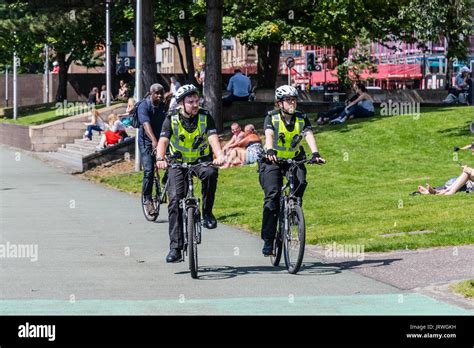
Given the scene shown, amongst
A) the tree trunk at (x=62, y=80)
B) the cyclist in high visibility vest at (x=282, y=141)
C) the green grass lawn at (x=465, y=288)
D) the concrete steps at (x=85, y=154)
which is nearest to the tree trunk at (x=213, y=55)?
the concrete steps at (x=85, y=154)

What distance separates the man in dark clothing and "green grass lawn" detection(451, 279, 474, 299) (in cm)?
773

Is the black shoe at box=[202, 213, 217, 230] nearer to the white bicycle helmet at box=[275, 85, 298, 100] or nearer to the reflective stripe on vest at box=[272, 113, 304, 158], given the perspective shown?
the reflective stripe on vest at box=[272, 113, 304, 158]

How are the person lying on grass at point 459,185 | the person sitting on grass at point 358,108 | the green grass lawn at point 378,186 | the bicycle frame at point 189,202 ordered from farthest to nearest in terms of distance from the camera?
the person sitting on grass at point 358,108
the person lying on grass at point 459,185
the green grass lawn at point 378,186
the bicycle frame at point 189,202

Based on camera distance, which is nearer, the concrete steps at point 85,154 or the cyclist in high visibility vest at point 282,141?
the cyclist in high visibility vest at point 282,141

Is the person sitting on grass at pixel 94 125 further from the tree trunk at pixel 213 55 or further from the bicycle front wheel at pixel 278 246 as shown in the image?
the bicycle front wheel at pixel 278 246

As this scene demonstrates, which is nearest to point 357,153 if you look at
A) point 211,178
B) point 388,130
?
point 388,130

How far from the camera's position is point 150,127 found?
58.1 feet

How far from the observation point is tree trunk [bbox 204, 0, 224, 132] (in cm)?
3142

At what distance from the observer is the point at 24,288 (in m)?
11.0

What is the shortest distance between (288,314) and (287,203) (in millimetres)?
2842

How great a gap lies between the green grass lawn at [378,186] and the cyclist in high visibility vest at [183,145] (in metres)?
2.41

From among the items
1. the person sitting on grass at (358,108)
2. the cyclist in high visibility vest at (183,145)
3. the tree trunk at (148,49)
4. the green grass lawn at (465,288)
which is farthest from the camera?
the tree trunk at (148,49)

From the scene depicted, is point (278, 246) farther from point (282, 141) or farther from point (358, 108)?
point (358, 108)

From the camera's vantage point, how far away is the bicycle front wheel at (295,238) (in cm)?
1177
